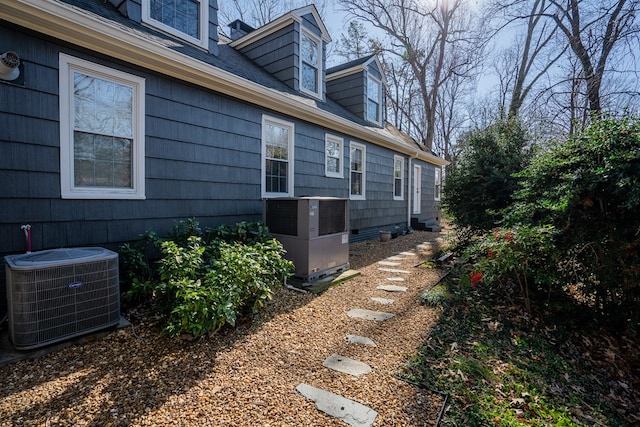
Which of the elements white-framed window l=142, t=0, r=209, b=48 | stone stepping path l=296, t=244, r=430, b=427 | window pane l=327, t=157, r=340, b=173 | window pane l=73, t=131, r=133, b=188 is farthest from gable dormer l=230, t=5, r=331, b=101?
stone stepping path l=296, t=244, r=430, b=427

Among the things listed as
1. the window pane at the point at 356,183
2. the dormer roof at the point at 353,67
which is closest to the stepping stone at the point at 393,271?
the window pane at the point at 356,183

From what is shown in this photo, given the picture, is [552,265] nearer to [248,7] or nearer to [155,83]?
[155,83]

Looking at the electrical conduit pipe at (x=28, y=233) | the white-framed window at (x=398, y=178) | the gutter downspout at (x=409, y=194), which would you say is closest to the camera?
the electrical conduit pipe at (x=28, y=233)

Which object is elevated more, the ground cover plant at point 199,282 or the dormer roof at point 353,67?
the dormer roof at point 353,67

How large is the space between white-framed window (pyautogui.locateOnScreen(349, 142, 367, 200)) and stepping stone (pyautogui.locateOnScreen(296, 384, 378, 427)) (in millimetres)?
6227

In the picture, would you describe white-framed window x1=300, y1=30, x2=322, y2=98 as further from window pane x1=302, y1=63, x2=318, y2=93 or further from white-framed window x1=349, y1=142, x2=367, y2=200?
white-framed window x1=349, y1=142, x2=367, y2=200

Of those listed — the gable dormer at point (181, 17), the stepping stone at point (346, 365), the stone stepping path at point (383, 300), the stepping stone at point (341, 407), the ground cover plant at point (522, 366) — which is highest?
the gable dormer at point (181, 17)

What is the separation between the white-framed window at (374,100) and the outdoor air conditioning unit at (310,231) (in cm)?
545

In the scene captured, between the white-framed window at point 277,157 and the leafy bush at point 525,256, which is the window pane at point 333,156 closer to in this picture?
the white-framed window at point 277,157

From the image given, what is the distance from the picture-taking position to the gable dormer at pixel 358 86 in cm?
906

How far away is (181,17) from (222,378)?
514 cm

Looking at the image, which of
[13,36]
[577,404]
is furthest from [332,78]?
[577,404]

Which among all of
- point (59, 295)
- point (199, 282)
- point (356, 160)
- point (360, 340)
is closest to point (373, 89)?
point (356, 160)

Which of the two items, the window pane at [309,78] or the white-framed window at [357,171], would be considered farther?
the white-framed window at [357,171]
